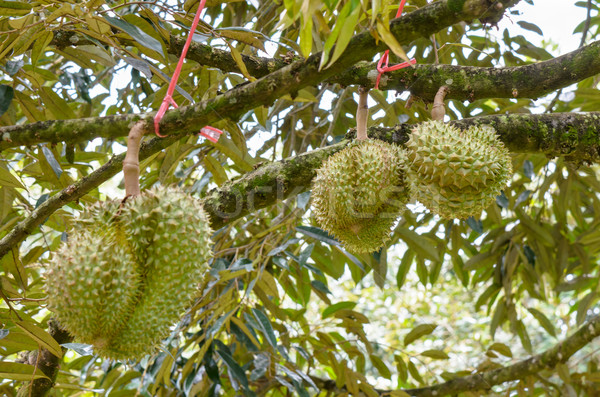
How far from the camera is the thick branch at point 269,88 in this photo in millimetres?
1235

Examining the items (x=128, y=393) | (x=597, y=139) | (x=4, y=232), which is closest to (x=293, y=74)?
(x=597, y=139)

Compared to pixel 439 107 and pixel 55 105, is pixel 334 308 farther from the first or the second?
pixel 55 105

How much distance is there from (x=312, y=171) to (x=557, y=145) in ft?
2.85

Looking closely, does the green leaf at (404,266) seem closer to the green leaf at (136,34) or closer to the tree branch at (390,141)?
the tree branch at (390,141)

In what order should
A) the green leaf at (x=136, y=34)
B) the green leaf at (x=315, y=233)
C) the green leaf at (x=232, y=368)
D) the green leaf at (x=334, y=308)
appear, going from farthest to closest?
the green leaf at (x=334, y=308) < the green leaf at (x=232, y=368) < the green leaf at (x=315, y=233) < the green leaf at (x=136, y=34)

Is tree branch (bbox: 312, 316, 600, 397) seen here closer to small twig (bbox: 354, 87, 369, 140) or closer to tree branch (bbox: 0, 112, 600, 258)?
tree branch (bbox: 0, 112, 600, 258)

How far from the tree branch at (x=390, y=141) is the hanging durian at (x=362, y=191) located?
0.24 metres

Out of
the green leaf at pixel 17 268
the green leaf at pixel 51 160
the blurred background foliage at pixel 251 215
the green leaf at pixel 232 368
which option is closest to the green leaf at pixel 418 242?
the blurred background foliage at pixel 251 215

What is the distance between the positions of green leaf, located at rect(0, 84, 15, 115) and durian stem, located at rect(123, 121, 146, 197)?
804 mm

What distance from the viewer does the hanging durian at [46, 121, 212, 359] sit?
1147 mm

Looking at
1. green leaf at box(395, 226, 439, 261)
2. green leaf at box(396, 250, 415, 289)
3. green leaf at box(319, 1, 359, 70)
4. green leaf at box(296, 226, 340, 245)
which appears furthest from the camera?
green leaf at box(396, 250, 415, 289)

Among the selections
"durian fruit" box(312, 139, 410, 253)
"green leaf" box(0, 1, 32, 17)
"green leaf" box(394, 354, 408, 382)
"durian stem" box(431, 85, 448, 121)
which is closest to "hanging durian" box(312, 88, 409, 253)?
"durian fruit" box(312, 139, 410, 253)

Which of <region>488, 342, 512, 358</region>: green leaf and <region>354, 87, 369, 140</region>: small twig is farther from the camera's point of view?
<region>488, 342, 512, 358</region>: green leaf

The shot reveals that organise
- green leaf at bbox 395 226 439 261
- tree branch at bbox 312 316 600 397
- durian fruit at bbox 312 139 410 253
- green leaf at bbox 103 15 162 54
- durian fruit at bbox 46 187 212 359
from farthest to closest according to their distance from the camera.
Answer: tree branch at bbox 312 316 600 397, green leaf at bbox 395 226 439 261, durian fruit at bbox 312 139 410 253, green leaf at bbox 103 15 162 54, durian fruit at bbox 46 187 212 359
